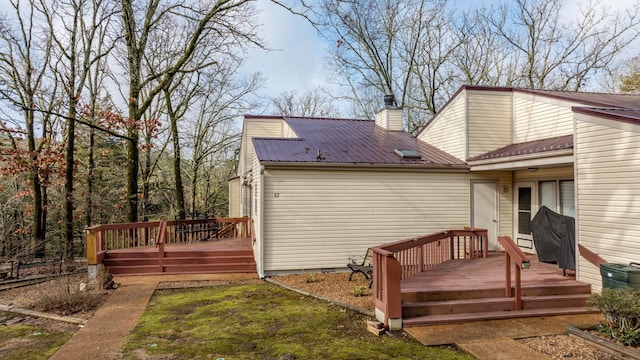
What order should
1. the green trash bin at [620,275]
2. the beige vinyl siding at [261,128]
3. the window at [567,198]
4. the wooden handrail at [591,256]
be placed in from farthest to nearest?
the beige vinyl siding at [261,128] < the window at [567,198] < the wooden handrail at [591,256] < the green trash bin at [620,275]

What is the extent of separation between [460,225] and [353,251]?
321 centimetres

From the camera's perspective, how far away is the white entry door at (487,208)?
35.3ft

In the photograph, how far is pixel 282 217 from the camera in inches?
377

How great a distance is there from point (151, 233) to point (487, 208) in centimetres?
1174

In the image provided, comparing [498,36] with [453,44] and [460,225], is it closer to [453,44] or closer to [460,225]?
[453,44]

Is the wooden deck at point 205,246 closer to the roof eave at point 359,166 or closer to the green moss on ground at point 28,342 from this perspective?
the roof eave at point 359,166

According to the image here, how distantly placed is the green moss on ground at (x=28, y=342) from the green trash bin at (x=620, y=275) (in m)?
8.02

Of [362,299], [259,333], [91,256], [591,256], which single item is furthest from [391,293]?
[91,256]

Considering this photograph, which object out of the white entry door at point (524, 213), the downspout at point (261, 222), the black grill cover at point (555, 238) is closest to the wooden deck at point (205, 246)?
the downspout at point (261, 222)

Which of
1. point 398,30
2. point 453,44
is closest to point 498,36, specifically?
point 453,44

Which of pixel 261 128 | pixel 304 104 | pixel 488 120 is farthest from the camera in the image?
pixel 304 104

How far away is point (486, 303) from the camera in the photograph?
615cm

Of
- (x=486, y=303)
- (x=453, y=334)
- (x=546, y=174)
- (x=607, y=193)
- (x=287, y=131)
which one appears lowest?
(x=453, y=334)

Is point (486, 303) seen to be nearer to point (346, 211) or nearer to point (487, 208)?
point (346, 211)
